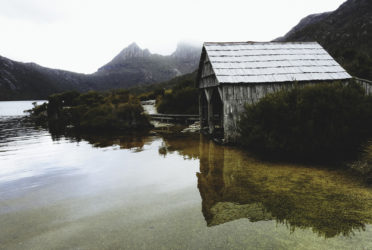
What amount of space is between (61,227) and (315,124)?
8.29 m

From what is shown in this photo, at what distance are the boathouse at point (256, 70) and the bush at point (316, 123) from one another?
2553 millimetres

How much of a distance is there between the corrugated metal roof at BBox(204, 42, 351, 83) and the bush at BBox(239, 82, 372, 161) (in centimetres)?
337

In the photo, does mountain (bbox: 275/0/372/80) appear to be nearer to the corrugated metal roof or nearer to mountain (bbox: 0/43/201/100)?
the corrugated metal roof

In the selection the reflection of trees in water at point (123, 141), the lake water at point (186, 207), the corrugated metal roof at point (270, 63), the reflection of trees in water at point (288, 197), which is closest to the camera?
the lake water at point (186, 207)

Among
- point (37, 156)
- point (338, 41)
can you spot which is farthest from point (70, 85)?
point (37, 156)

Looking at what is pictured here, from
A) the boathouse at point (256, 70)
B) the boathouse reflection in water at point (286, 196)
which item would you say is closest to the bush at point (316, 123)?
the boathouse reflection in water at point (286, 196)

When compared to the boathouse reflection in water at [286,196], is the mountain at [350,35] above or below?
above

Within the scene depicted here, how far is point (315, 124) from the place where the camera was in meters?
8.59

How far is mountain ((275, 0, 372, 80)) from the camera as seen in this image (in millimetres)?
30372

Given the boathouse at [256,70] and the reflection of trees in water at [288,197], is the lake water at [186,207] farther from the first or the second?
the boathouse at [256,70]

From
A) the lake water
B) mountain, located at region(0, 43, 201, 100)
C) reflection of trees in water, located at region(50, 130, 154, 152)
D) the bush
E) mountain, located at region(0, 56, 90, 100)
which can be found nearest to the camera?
the lake water

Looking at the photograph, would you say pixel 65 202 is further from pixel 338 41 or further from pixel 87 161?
pixel 338 41

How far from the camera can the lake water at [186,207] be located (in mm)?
4316

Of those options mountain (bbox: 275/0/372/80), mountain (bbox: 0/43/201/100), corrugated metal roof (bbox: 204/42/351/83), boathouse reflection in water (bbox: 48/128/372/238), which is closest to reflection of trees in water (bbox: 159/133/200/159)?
boathouse reflection in water (bbox: 48/128/372/238)
